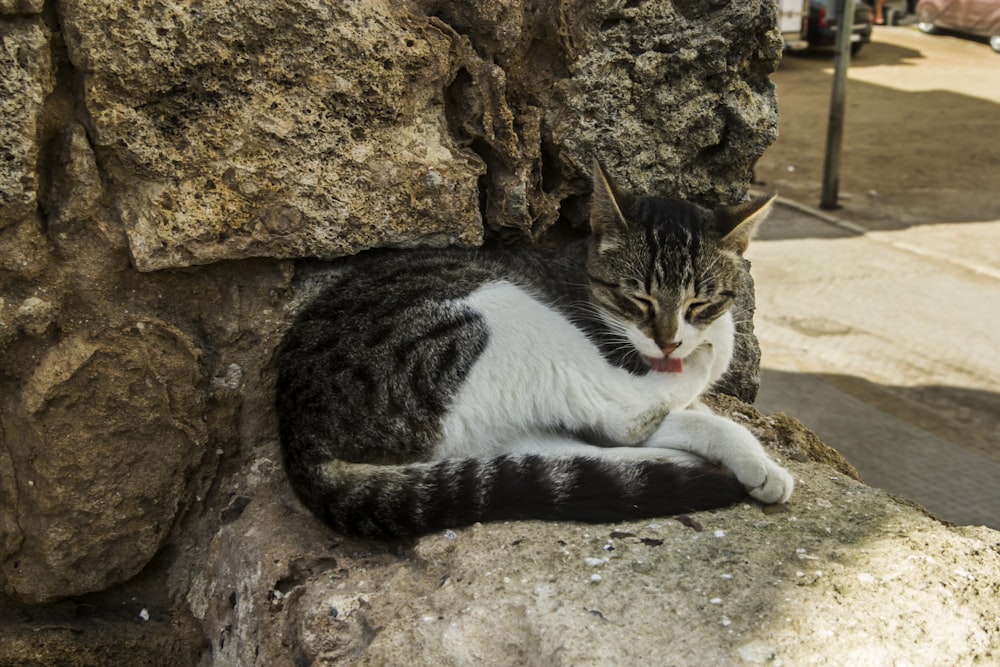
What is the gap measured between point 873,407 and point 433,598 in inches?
165

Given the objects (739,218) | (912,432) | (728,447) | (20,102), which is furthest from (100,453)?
(912,432)

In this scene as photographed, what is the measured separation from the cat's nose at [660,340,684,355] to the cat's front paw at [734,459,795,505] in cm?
43

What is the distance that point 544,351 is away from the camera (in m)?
2.72

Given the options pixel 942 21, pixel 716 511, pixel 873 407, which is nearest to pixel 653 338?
pixel 716 511

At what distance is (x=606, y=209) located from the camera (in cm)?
290

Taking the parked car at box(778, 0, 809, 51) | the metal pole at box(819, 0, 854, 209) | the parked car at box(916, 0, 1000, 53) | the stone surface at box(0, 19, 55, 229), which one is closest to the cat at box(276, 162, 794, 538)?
the stone surface at box(0, 19, 55, 229)

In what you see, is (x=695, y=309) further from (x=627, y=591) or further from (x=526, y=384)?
(x=627, y=591)

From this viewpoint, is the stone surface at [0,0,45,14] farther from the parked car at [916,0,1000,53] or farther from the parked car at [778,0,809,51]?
the parked car at [916,0,1000,53]

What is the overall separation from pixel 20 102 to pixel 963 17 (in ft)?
58.7

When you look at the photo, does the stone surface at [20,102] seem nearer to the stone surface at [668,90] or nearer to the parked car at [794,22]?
the stone surface at [668,90]

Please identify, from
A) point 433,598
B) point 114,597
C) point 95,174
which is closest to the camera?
point 433,598

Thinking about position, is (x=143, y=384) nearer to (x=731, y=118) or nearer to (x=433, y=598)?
(x=433, y=598)

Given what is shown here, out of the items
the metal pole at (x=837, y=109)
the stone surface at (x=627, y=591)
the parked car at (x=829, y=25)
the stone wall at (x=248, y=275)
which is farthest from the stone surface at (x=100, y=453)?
the parked car at (x=829, y=25)

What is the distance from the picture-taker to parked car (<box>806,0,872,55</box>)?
16438 millimetres
